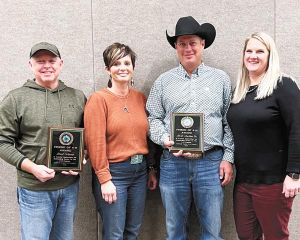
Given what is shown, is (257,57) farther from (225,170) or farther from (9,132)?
(9,132)

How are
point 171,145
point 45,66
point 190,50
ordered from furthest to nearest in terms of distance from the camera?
point 190,50
point 171,145
point 45,66

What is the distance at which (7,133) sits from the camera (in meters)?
1.99

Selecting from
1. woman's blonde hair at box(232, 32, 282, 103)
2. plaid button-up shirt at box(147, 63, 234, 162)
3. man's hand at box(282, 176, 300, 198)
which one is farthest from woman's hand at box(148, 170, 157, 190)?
man's hand at box(282, 176, 300, 198)

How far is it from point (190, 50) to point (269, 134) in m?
0.67

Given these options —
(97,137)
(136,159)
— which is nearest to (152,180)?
(136,159)

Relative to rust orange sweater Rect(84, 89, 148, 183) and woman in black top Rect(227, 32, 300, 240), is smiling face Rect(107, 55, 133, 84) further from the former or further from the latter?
woman in black top Rect(227, 32, 300, 240)

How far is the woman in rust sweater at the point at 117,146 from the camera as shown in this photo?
215 cm

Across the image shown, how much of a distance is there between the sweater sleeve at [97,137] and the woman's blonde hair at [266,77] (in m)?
0.76

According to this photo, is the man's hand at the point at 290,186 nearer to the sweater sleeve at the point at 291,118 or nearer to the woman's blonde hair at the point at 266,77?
the sweater sleeve at the point at 291,118

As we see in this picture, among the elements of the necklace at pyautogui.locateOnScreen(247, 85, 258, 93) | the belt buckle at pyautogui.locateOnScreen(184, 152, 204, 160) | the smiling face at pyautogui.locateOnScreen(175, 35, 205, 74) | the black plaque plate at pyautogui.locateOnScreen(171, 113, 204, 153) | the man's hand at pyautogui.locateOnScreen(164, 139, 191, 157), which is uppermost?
the smiling face at pyautogui.locateOnScreen(175, 35, 205, 74)

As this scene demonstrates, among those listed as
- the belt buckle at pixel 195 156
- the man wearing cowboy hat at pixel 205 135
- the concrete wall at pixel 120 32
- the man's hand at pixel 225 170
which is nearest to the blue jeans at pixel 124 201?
the man wearing cowboy hat at pixel 205 135

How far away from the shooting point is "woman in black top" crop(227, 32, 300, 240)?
Result: 202 centimetres

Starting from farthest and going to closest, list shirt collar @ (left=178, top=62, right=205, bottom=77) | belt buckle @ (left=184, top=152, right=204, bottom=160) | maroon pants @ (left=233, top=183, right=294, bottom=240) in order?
shirt collar @ (left=178, top=62, right=205, bottom=77) → belt buckle @ (left=184, top=152, right=204, bottom=160) → maroon pants @ (left=233, top=183, right=294, bottom=240)

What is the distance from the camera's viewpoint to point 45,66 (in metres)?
2.06
